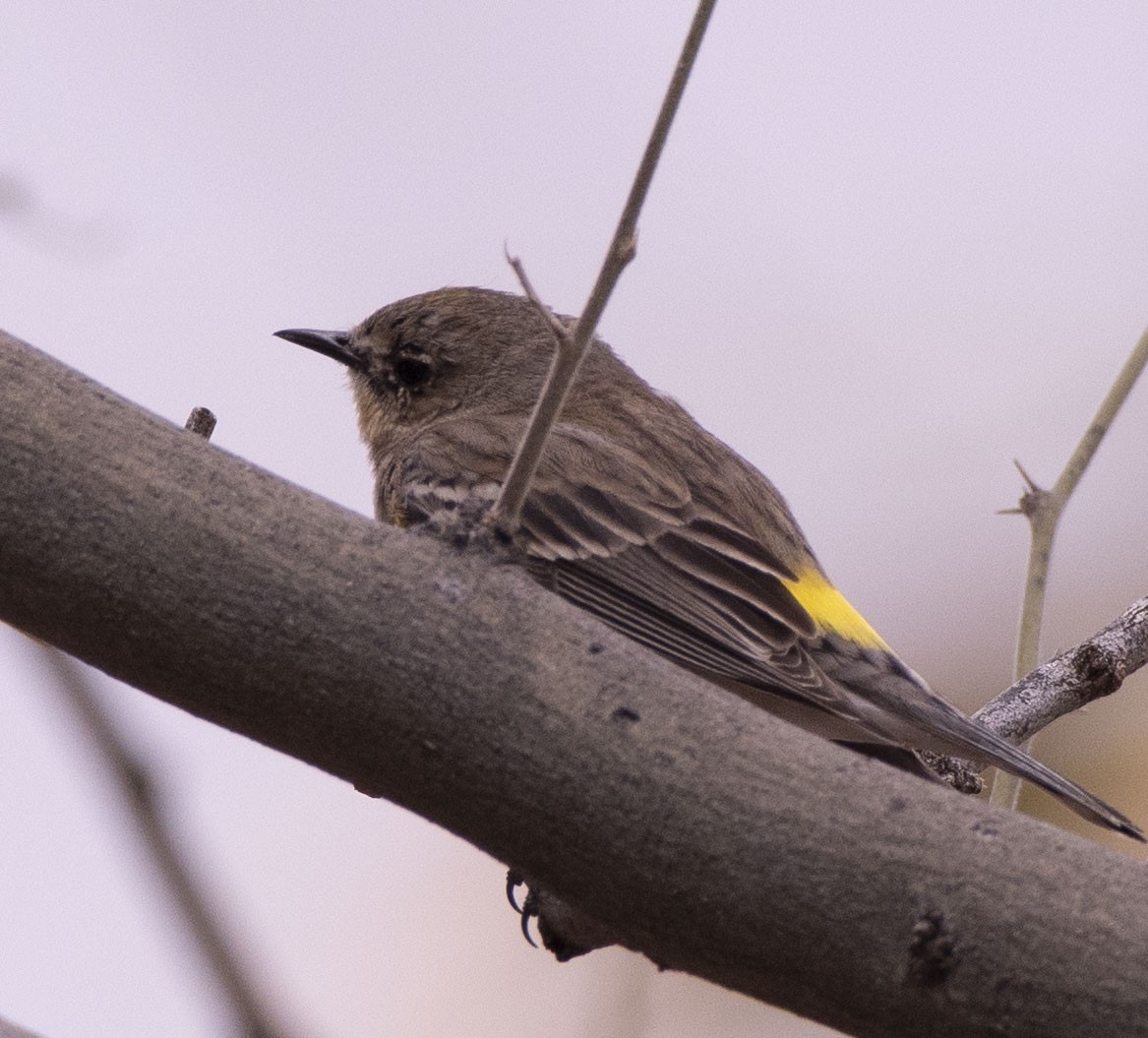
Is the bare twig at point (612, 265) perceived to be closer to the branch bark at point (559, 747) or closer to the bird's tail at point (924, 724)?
the branch bark at point (559, 747)

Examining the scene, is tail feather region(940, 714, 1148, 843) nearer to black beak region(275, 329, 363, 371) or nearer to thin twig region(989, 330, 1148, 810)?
thin twig region(989, 330, 1148, 810)

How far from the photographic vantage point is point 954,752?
4758mm

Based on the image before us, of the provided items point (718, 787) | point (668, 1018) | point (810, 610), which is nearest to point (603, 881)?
point (718, 787)

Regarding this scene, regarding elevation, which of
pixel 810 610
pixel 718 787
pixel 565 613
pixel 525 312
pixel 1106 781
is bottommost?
pixel 718 787

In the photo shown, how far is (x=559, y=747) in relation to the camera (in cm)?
304

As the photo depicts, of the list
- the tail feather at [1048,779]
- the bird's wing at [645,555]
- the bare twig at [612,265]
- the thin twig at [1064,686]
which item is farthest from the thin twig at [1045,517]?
the bare twig at [612,265]

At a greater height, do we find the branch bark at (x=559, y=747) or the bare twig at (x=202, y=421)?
the bare twig at (x=202, y=421)

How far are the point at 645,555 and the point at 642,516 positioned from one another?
220 mm

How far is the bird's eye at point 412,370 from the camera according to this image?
7387mm

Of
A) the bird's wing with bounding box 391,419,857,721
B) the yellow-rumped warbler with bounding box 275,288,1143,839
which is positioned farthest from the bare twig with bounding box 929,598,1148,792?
the bird's wing with bounding box 391,419,857,721

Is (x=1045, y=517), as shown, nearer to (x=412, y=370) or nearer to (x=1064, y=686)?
(x=1064, y=686)

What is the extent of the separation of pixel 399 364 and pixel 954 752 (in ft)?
11.9

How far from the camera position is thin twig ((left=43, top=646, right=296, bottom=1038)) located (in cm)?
264

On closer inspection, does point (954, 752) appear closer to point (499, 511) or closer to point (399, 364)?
point (499, 511)
